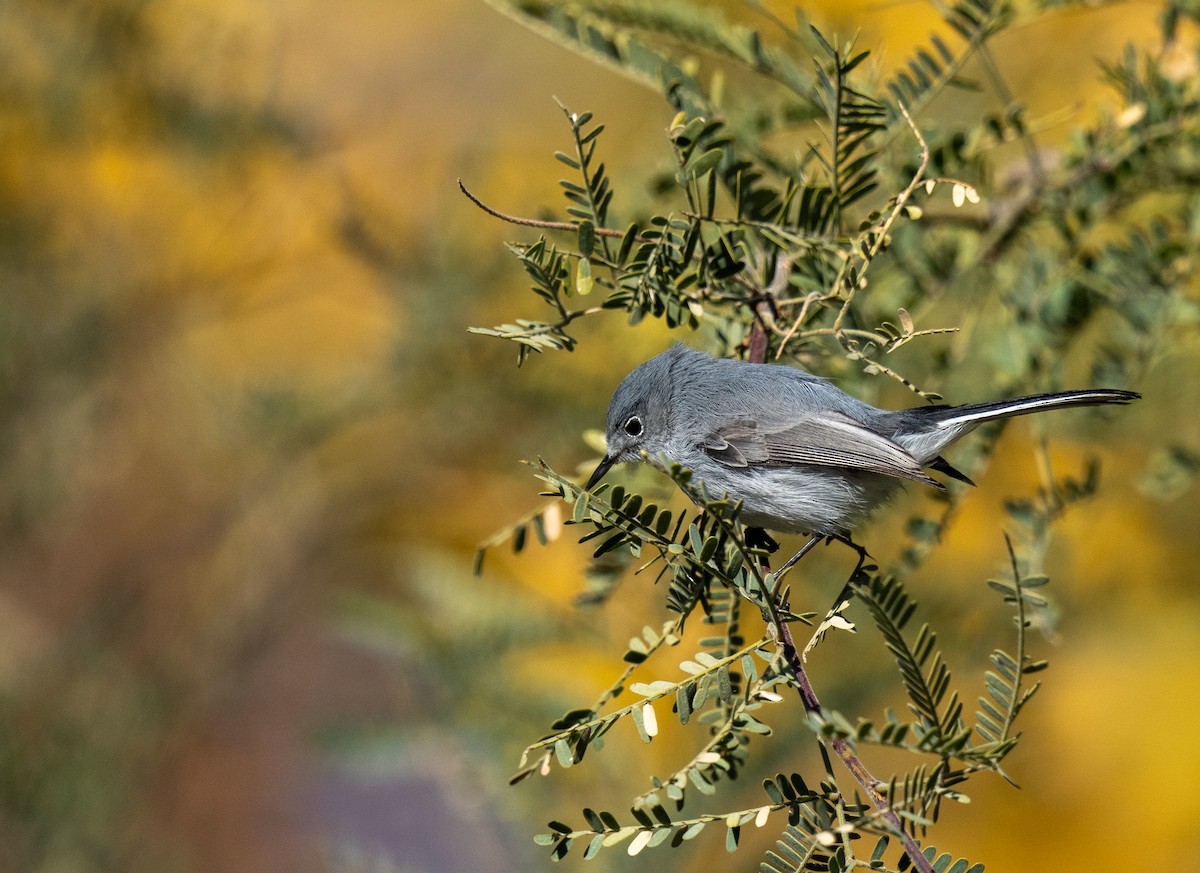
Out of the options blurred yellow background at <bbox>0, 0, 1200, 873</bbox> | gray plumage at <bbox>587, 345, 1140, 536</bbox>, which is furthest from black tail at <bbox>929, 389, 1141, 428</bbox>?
blurred yellow background at <bbox>0, 0, 1200, 873</bbox>

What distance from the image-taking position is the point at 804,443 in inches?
74.5

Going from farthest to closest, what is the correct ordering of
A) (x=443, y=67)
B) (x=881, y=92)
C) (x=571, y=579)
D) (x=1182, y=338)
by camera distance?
1. (x=443, y=67)
2. (x=571, y=579)
3. (x=1182, y=338)
4. (x=881, y=92)

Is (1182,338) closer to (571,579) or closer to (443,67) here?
(571,579)

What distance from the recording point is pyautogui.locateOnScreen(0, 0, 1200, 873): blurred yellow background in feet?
7.95

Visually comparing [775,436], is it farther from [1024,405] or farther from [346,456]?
[346,456]

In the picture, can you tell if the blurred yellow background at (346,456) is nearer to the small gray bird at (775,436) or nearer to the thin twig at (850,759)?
the small gray bird at (775,436)

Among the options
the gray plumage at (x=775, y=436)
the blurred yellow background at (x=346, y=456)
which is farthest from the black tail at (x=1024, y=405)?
the blurred yellow background at (x=346, y=456)

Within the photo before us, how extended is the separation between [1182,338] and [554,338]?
1182mm

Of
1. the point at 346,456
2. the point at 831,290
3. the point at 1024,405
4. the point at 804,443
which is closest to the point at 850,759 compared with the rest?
the point at 831,290

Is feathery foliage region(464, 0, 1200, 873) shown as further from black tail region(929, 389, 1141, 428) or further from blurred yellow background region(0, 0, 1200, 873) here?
blurred yellow background region(0, 0, 1200, 873)

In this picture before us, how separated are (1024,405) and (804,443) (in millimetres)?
418

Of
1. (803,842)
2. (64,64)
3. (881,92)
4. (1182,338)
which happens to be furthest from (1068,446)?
(64,64)

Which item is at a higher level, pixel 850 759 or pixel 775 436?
pixel 775 436

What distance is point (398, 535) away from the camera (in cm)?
382
